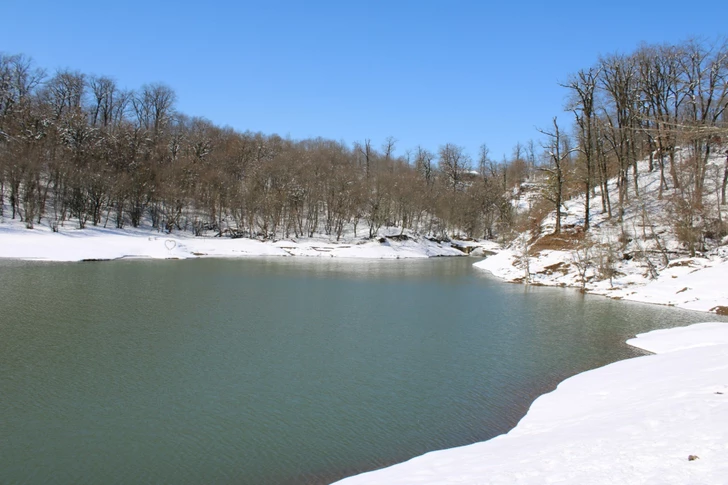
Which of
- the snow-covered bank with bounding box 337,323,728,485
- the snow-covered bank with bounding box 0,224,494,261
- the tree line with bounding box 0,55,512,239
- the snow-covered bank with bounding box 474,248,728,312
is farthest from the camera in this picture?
the tree line with bounding box 0,55,512,239

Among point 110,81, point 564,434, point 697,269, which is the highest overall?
point 110,81

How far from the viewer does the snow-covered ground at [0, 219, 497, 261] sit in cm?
4066

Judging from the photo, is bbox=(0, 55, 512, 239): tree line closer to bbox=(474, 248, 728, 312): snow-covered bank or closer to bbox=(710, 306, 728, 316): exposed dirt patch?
bbox=(474, 248, 728, 312): snow-covered bank

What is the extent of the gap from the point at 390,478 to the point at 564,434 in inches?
122

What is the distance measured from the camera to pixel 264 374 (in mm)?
12320

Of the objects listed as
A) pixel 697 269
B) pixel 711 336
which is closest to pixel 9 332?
pixel 711 336

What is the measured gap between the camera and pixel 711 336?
1500 cm

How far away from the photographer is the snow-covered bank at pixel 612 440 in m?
5.90

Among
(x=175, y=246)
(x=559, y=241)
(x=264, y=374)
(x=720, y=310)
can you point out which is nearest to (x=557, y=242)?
(x=559, y=241)

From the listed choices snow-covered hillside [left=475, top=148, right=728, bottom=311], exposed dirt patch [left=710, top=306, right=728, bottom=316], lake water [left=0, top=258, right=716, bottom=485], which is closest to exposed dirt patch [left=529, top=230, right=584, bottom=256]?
snow-covered hillside [left=475, top=148, right=728, bottom=311]

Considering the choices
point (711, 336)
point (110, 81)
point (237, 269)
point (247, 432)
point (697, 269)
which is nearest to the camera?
point (247, 432)

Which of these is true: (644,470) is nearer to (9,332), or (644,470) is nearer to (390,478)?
(390,478)

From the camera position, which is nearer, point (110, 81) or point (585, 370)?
point (585, 370)

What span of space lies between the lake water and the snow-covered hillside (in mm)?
3076
